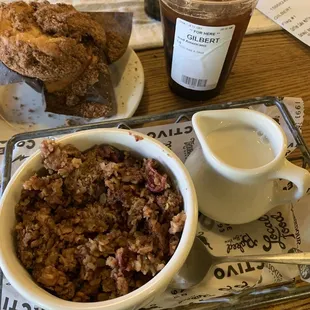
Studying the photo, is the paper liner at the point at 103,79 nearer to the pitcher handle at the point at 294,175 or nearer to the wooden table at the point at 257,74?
the wooden table at the point at 257,74

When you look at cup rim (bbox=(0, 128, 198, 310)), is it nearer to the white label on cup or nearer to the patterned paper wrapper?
the patterned paper wrapper

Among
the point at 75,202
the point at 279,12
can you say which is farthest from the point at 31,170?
the point at 279,12

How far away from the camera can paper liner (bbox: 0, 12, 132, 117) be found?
2.24 ft

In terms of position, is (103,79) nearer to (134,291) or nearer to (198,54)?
(198,54)

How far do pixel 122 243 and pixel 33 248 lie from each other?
0.30ft

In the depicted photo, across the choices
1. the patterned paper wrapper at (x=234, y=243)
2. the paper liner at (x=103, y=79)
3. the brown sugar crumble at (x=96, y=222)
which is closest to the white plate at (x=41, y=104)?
the paper liner at (x=103, y=79)

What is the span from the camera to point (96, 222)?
468 mm

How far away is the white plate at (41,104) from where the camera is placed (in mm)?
726

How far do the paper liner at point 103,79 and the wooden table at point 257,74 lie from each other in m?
0.07

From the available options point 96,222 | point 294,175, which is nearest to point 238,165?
point 294,175

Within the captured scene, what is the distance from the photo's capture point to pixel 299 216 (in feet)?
1.89

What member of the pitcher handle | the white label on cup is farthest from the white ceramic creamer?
the white label on cup

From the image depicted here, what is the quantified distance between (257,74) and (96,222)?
1.69ft

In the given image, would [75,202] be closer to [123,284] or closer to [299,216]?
[123,284]
